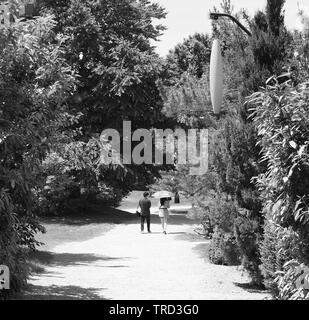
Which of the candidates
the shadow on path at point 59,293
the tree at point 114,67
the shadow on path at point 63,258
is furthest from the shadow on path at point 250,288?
the tree at point 114,67

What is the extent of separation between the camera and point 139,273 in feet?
42.2

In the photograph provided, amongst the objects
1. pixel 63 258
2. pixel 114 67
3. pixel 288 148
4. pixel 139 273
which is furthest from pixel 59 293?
pixel 114 67

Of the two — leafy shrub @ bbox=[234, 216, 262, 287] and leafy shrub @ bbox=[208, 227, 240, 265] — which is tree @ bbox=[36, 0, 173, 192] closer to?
leafy shrub @ bbox=[208, 227, 240, 265]

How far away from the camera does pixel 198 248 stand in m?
18.0

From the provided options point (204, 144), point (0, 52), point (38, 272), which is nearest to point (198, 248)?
point (204, 144)

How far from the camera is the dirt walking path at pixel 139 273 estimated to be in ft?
34.0

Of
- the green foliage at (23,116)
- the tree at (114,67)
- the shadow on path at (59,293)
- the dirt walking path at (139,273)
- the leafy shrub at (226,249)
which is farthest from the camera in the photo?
the tree at (114,67)

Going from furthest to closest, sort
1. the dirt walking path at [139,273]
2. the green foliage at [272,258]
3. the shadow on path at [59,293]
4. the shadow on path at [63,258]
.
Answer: the shadow on path at [63,258], the dirt walking path at [139,273], the shadow on path at [59,293], the green foliage at [272,258]

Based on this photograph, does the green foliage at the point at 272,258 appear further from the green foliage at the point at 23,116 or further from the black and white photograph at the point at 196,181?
the green foliage at the point at 23,116

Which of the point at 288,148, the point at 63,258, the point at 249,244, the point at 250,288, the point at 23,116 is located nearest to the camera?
the point at 288,148

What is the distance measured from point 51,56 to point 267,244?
16.6 ft

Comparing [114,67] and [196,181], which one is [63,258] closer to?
[196,181]

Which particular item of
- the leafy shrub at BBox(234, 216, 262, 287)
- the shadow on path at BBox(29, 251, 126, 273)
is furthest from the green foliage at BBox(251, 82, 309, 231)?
the shadow on path at BBox(29, 251, 126, 273)

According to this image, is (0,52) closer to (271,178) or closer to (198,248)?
(271,178)
